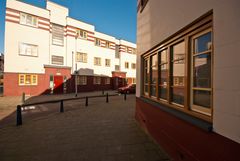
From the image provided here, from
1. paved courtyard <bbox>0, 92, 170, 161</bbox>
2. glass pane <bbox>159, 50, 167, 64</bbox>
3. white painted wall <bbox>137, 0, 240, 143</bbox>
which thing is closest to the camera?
white painted wall <bbox>137, 0, 240, 143</bbox>

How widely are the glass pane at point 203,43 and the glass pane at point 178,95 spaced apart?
946 mm

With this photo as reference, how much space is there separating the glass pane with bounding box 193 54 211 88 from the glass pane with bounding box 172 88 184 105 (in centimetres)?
54

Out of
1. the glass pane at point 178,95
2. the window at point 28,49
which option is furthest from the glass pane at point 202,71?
the window at point 28,49

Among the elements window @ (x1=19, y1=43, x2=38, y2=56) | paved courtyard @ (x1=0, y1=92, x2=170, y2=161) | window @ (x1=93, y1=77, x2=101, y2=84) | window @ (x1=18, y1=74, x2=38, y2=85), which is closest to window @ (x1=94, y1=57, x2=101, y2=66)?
window @ (x1=93, y1=77, x2=101, y2=84)

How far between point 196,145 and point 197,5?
231cm

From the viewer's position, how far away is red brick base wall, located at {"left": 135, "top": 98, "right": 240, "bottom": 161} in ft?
6.07

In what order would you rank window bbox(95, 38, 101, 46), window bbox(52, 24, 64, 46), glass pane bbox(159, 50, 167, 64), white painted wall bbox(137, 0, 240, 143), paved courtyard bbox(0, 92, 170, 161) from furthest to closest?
window bbox(95, 38, 101, 46), window bbox(52, 24, 64, 46), glass pane bbox(159, 50, 167, 64), paved courtyard bbox(0, 92, 170, 161), white painted wall bbox(137, 0, 240, 143)

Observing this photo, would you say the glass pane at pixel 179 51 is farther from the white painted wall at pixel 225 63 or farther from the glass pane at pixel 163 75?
the white painted wall at pixel 225 63

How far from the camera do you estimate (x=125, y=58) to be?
31.7 meters

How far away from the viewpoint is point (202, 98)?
2.57m

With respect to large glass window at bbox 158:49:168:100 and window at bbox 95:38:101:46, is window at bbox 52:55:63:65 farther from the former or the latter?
large glass window at bbox 158:49:168:100

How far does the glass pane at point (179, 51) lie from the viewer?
3191 mm

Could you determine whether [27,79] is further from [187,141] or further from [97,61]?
[187,141]

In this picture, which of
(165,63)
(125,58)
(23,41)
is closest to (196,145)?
(165,63)
